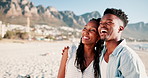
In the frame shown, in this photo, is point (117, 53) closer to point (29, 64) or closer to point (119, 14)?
point (119, 14)

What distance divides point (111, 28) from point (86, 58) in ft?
2.50

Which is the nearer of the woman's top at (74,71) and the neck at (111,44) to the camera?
the neck at (111,44)

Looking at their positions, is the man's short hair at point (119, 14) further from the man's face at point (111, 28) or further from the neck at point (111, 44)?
the neck at point (111, 44)

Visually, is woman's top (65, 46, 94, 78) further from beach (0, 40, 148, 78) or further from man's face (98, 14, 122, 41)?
beach (0, 40, 148, 78)

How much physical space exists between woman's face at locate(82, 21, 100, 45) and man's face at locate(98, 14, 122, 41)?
522 mm

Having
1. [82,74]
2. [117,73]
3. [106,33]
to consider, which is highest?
[106,33]

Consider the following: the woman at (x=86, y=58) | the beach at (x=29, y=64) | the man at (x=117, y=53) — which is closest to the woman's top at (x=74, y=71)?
the woman at (x=86, y=58)

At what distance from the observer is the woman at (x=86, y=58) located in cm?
189

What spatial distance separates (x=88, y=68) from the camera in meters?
1.90

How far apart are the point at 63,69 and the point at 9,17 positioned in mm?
122086

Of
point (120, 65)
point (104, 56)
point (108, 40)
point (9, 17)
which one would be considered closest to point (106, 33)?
point (108, 40)

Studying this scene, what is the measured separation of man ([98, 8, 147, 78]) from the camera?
1.04 metres

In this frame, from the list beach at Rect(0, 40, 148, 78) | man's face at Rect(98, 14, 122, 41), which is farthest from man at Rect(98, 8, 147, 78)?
beach at Rect(0, 40, 148, 78)

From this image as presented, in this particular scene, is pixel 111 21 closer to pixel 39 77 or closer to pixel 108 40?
pixel 108 40
